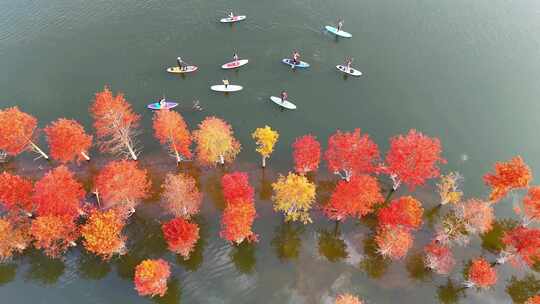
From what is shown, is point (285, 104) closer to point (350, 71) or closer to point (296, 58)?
point (296, 58)

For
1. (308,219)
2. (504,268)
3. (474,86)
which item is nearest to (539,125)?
(474,86)

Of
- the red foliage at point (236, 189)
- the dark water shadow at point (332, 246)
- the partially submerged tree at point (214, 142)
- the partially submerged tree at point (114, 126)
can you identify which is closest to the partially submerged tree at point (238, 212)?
the red foliage at point (236, 189)

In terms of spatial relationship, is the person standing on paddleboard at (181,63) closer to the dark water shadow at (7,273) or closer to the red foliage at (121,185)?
the red foliage at (121,185)

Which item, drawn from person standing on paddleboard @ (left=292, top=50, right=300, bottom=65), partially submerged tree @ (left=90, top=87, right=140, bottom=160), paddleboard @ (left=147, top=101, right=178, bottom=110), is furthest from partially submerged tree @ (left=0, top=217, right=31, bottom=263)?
person standing on paddleboard @ (left=292, top=50, right=300, bottom=65)

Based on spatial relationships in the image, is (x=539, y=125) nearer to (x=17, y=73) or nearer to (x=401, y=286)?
(x=401, y=286)

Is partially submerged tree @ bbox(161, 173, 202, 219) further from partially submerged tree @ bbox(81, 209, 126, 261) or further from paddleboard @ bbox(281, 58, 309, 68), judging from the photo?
paddleboard @ bbox(281, 58, 309, 68)
